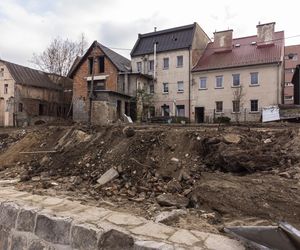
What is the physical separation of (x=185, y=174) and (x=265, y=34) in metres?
26.8

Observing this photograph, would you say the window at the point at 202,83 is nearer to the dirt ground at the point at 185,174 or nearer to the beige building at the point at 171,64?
the beige building at the point at 171,64

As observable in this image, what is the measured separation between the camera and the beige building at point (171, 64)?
2884cm

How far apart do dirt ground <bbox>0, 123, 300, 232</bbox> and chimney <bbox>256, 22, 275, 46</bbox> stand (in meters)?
24.3

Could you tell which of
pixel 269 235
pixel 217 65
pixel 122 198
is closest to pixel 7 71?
pixel 217 65

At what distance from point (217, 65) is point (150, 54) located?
6.52 metres

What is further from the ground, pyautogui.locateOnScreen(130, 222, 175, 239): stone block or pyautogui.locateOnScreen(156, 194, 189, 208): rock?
pyautogui.locateOnScreen(130, 222, 175, 239): stone block

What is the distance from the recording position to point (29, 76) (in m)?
33.1

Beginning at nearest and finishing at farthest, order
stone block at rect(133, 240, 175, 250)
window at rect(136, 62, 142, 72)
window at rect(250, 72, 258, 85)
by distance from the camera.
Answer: stone block at rect(133, 240, 175, 250) → window at rect(250, 72, 258, 85) → window at rect(136, 62, 142, 72)

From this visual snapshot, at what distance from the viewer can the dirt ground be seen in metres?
3.59

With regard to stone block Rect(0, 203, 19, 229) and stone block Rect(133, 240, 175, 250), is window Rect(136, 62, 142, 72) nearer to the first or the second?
stone block Rect(0, 203, 19, 229)

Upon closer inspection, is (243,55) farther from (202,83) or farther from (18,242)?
(18,242)

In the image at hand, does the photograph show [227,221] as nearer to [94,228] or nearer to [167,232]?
[167,232]

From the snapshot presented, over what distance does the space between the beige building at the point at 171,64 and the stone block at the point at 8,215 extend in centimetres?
2513

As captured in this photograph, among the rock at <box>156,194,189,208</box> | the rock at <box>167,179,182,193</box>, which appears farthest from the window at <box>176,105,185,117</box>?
the rock at <box>156,194,189,208</box>
